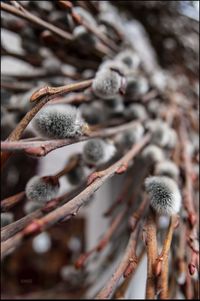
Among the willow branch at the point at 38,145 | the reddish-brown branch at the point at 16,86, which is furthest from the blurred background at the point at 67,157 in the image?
the willow branch at the point at 38,145

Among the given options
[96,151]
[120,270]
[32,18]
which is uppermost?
[32,18]

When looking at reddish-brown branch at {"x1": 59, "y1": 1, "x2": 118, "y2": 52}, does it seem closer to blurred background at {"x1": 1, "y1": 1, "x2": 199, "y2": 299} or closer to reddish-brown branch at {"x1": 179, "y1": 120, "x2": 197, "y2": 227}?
blurred background at {"x1": 1, "y1": 1, "x2": 199, "y2": 299}

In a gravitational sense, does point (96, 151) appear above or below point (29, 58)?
below

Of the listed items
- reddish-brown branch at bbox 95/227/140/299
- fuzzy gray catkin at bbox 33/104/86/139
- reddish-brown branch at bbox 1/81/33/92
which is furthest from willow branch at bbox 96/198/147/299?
reddish-brown branch at bbox 1/81/33/92

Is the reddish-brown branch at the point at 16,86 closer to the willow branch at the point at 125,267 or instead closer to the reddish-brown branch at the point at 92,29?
the reddish-brown branch at the point at 92,29

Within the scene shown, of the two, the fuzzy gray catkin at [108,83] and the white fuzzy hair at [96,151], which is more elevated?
the fuzzy gray catkin at [108,83]

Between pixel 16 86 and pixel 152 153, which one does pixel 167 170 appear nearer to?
pixel 152 153

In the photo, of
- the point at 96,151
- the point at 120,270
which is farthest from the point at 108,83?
the point at 120,270

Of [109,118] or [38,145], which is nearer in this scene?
[38,145]
